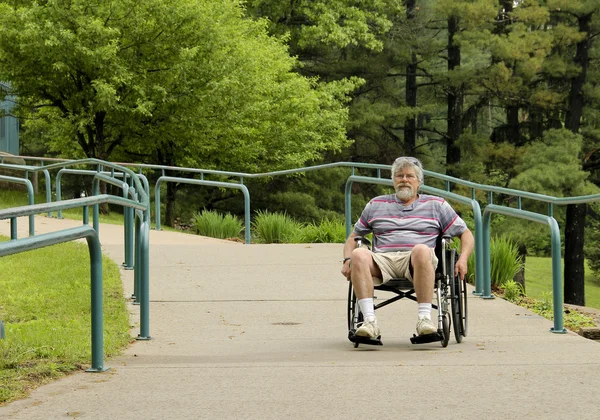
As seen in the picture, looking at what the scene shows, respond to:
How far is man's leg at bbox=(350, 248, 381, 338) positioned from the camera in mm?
7395

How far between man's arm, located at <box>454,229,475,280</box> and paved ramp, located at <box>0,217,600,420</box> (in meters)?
0.52

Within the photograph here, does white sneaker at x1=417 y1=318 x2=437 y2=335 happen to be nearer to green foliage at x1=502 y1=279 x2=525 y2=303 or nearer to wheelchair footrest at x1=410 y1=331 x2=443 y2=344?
wheelchair footrest at x1=410 y1=331 x2=443 y2=344

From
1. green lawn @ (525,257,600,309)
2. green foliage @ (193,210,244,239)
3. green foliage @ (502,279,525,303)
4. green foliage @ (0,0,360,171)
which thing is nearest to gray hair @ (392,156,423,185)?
green foliage @ (502,279,525,303)

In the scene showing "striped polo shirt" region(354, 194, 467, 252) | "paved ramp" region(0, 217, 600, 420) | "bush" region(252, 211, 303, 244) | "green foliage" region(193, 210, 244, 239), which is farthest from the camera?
"green foliage" region(193, 210, 244, 239)

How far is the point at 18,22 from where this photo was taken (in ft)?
82.7

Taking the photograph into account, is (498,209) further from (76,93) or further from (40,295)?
(76,93)

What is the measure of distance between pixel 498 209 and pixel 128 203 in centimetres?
371

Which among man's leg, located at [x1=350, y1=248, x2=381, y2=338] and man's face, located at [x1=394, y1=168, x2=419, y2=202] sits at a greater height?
man's face, located at [x1=394, y1=168, x2=419, y2=202]

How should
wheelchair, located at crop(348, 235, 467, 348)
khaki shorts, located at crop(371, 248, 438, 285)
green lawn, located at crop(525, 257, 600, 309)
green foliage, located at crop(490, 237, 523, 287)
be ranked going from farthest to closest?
green lawn, located at crop(525, 257, 600, 309)
green foliage, located at crop(490, 237, 523, 287)
khaki shorts, located at crop(371, 248, 438, 285)
wheelchair, located at crop(348, 235, 467, 348)

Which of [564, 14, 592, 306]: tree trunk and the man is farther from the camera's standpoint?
[564, 14, 592, 306]: tree trunk

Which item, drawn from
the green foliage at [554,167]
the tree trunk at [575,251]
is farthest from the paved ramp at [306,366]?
the tree trunk at [575,251]

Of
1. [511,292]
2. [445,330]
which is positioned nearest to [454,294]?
[445,330]

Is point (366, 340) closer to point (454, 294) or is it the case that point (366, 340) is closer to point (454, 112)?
point (454, 294)

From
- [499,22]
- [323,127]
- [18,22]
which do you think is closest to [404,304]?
[18,22]
